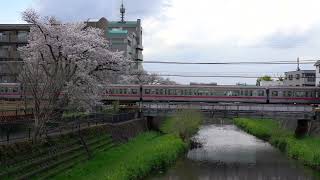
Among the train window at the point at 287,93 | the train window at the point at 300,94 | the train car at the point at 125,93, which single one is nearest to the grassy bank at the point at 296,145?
the train window at the point at 287,93

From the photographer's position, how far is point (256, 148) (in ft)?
155

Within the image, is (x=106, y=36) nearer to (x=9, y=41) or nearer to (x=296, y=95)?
(x=9, y=41)

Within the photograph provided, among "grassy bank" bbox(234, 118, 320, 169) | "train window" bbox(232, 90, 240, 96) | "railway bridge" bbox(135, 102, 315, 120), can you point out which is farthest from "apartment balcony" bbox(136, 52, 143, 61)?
"railway bridge" bbox(135, 102, 315, 120)

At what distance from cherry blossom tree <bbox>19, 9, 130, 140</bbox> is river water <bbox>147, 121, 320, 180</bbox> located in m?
7.79

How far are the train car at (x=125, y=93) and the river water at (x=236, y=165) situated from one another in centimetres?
1789

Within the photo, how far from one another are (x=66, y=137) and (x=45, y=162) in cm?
510

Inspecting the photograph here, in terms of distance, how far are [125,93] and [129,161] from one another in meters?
36.8

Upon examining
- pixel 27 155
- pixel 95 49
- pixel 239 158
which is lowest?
pixel 239 158

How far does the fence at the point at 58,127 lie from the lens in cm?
2361

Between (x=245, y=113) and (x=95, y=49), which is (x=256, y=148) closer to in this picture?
(x=245, y=113)

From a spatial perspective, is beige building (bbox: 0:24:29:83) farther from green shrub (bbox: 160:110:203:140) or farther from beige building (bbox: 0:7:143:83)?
green shrub (bbox: 160:110:203:140)

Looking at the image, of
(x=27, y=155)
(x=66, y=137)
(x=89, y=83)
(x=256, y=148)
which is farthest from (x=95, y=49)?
(x=256, y=148)

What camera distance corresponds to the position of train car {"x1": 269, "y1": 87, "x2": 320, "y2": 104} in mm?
62500

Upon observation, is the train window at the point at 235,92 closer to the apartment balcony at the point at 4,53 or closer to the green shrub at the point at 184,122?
the green shrub at the point at 184,122
